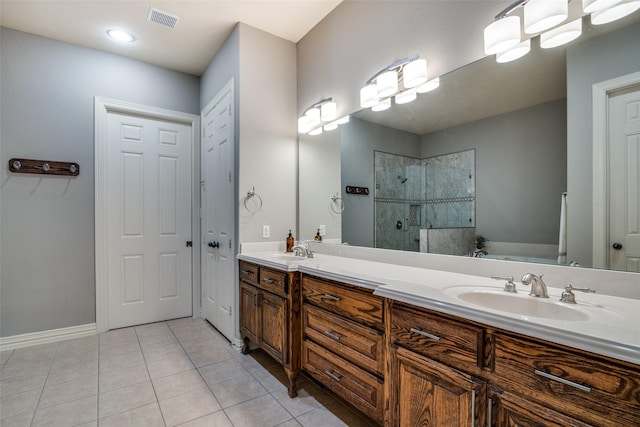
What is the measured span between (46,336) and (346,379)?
2.93 metres

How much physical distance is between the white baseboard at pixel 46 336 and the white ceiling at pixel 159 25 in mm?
2697

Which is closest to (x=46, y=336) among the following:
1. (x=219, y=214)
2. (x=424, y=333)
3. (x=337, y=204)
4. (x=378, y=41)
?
(x=219, y=214)

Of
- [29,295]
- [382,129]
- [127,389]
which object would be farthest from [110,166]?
[382,129]

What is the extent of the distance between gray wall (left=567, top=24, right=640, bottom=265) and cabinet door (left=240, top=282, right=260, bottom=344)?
6.20ft

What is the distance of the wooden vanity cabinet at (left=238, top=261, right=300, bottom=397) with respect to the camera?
1.94 m

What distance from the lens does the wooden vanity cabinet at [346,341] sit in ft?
4.62

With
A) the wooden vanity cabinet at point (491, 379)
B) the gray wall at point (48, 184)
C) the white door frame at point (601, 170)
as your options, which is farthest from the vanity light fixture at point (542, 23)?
the gray wall at point (48, 184)

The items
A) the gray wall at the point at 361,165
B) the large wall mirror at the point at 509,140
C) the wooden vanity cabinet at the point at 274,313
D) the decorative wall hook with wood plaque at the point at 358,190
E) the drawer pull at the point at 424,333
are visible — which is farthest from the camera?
the decorative wall hook with wood plaque at the point at 358,190

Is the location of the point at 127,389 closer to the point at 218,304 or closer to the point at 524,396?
the point at 218,304

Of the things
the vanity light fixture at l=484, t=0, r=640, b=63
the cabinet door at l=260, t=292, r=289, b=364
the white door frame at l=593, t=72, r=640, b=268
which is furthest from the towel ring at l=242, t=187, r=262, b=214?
the white door frame at l=593, t=72, r=640, b=268

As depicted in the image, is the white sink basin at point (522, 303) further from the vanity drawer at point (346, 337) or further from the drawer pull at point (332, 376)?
the drawer pull at point (332, 376)

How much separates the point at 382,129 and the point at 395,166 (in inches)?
11.8

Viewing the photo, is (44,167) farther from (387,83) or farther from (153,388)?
(387,83)

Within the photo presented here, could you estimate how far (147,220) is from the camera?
3.32 m
